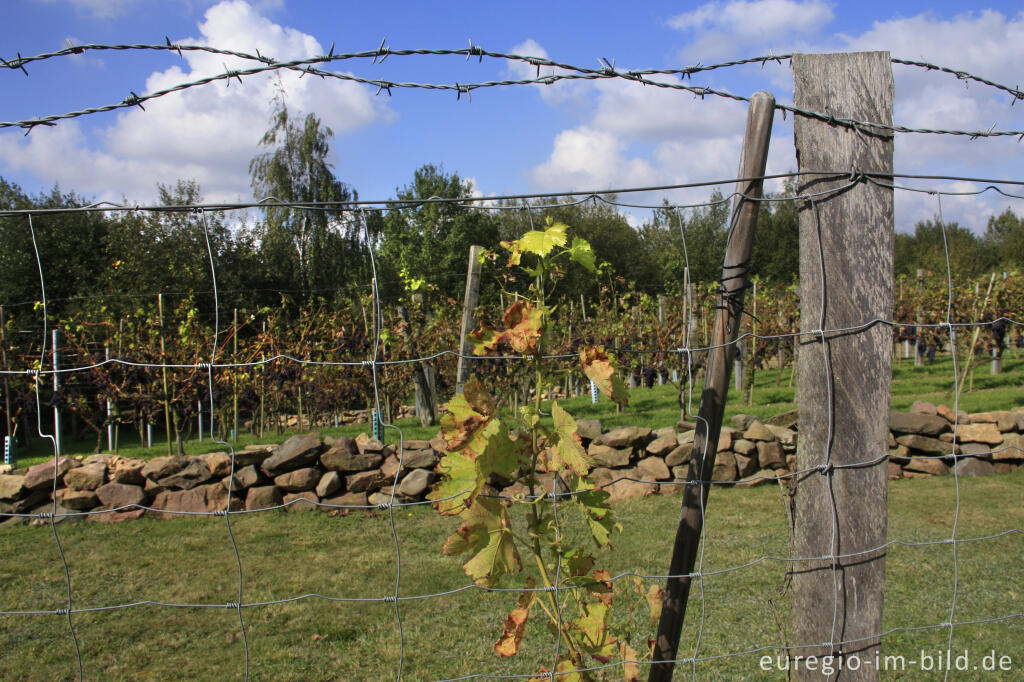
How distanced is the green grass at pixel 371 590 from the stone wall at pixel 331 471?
8.0 inches

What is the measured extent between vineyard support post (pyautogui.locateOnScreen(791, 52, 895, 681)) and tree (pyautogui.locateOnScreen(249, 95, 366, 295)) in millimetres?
17681

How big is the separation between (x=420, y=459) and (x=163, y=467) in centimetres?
216

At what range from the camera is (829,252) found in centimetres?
183

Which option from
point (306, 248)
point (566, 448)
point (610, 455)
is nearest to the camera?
point (566, 448)

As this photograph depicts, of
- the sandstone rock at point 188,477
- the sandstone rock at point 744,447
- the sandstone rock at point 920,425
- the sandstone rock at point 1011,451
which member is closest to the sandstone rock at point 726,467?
the sandstone rock at point 744,447

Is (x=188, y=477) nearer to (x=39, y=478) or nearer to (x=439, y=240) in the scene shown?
(x=39, y=478)

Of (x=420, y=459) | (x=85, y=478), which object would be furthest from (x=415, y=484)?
(x=85, y=478)

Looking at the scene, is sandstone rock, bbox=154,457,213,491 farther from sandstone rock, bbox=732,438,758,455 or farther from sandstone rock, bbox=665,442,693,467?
sandstone rock, bbox=732,438,758,455

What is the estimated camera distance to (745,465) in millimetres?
6691

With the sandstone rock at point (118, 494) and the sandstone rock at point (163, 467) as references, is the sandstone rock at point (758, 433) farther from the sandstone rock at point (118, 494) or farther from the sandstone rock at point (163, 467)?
the sandstone rock at point (118, 494)

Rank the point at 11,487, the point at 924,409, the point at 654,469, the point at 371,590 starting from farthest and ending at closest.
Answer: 1. the point at 924,409
2. the point at 654,469
3. the point at 11,487
4. the point at 371,590

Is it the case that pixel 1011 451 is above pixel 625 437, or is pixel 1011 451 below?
below

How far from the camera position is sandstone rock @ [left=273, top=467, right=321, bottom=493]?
6152 millimetres

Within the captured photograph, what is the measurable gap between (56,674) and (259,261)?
15.8m
